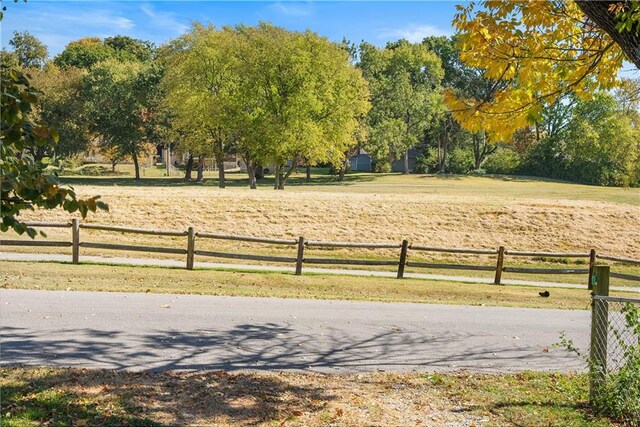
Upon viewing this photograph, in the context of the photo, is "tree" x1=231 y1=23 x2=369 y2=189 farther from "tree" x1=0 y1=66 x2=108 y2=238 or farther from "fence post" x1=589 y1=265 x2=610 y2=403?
"tree" x1=0 y1=66 x2=108 y2=238

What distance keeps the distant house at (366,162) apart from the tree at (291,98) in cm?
3626

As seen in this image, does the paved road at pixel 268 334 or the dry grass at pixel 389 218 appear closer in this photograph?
the paved road at pixel 268 334

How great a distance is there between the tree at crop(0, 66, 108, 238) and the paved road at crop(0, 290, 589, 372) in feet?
11.7

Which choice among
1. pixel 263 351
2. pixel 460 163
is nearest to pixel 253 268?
pixel 263 351

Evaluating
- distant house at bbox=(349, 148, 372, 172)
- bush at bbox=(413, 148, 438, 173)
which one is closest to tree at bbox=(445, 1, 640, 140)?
bush at bbox=(413, 148, 438, 173)

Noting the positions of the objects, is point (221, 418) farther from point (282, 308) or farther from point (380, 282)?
point (380, 282)

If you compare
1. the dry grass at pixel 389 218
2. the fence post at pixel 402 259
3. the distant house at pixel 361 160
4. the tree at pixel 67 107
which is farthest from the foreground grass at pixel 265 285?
the distant house at pixel 361 160

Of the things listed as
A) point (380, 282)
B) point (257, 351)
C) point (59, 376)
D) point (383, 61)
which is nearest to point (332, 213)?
point (380, 282)

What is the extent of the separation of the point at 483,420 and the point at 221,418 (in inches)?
104

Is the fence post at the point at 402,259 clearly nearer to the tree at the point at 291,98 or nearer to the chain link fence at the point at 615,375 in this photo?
the chain link fence at the point at 615,375

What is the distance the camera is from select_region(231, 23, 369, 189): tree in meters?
39.9

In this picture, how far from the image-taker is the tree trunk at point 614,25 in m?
6.04

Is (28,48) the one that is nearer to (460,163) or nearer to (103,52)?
(103,52)

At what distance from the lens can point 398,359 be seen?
28.1 feet
